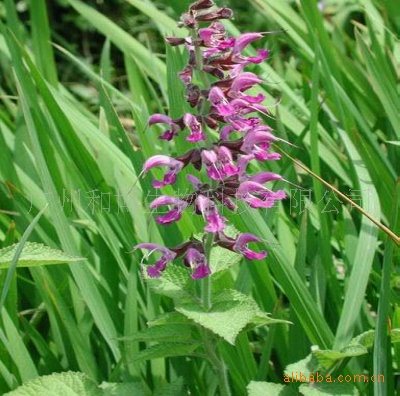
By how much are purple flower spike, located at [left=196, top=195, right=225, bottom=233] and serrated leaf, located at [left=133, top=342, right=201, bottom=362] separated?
10.8 inches

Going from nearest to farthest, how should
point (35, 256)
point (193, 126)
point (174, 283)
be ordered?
1. point (193, 126)
2. point (35, 256)
3. point (174, 283)

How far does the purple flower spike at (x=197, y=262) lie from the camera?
157 cm

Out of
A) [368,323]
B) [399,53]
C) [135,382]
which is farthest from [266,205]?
[399,53]

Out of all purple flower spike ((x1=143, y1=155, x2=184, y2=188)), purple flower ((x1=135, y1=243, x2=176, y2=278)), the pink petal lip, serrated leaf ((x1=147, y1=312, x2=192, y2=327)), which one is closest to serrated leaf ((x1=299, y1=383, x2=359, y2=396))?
serrated leaf ((x1=147, y1=312, x2=192, y2=327))

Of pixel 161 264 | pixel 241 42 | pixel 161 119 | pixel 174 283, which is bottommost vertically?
pixel 174 283

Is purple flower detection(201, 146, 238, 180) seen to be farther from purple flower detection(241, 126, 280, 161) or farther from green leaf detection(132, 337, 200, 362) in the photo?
green leaf detection(132, 337, 200, 362)

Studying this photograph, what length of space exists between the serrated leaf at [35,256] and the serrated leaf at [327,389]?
1.75 feet

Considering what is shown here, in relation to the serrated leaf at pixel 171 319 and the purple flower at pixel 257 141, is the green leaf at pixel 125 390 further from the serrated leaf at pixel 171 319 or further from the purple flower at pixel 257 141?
A: the purple flower at pixel 257 141

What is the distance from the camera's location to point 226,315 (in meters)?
1.59

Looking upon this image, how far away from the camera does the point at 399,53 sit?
268 cm

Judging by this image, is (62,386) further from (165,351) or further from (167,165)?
(167,165)

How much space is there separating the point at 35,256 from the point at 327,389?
25.7 inches

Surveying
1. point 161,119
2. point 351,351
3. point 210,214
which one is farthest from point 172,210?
point 351,351

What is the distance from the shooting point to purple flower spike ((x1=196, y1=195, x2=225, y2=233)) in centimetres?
154
